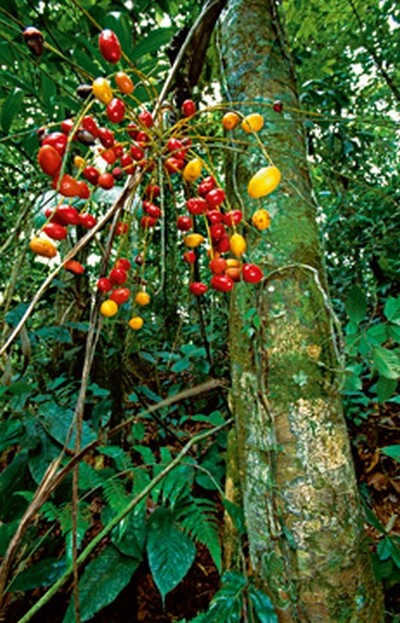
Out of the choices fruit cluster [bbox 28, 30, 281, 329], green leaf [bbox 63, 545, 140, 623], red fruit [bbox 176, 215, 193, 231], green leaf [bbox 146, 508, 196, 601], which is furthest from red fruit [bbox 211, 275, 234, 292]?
green leaf [bbox 63, 545, 140, 623]

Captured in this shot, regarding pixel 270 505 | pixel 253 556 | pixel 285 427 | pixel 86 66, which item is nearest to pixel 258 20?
pixel 86 66

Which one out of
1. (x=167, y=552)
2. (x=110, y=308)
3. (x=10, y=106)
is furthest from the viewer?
(x=10, y=106)

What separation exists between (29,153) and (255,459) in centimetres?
109

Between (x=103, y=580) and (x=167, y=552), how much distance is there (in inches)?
8.4

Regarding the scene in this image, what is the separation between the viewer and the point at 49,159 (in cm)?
42

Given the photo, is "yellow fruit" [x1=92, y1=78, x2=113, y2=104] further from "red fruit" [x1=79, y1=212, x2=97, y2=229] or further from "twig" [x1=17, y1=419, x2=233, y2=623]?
"twig" [x1=17, y1=419, x2=233, y2=623]

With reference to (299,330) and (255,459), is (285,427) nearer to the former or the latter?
(255,459)

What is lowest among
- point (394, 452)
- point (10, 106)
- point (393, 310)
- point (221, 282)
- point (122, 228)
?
point (394, 452)

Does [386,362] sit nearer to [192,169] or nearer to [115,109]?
[192,169]

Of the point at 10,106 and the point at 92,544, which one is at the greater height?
the point at 10,106

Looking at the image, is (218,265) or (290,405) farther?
(290,405)

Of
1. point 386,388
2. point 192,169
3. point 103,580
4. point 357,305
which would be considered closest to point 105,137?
point 192,169

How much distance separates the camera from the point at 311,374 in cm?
77

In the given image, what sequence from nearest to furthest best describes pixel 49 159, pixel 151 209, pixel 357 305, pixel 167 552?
pixel 49 159, pixel 151 209, pixel 357 305, pixel 167 552
